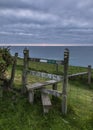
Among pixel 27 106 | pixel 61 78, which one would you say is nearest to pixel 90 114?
pixel 61 78

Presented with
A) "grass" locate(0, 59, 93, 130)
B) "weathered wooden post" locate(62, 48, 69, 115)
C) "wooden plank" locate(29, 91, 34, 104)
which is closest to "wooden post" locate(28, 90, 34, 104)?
"wooden plank" locate(29, 91, 34, 104)

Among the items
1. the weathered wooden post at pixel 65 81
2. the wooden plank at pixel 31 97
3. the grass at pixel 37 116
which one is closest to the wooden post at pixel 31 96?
the wooden plank at pixel 31 97

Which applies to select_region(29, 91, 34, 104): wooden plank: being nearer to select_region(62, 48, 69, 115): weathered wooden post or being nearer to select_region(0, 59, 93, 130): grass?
select_region(0, 59, 93, 130): grass

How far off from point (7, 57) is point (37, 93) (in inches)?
96.6

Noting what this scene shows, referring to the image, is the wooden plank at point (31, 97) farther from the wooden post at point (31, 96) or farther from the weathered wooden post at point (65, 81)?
the weathered wooden post at point (65, 81)

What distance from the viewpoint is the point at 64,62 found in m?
9.16

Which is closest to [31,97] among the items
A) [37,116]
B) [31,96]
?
[31,96]

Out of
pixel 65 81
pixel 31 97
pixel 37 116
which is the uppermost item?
pixel 65 81

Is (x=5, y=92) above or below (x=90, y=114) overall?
above

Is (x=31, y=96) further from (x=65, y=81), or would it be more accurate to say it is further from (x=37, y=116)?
(x=65, y=81)

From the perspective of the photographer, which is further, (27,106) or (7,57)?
(7,57)

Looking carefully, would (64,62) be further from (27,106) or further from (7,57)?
(7,57)

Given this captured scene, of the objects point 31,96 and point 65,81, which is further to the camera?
point 31,96

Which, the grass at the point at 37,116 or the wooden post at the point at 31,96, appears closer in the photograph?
the grass at the point at 37,116
